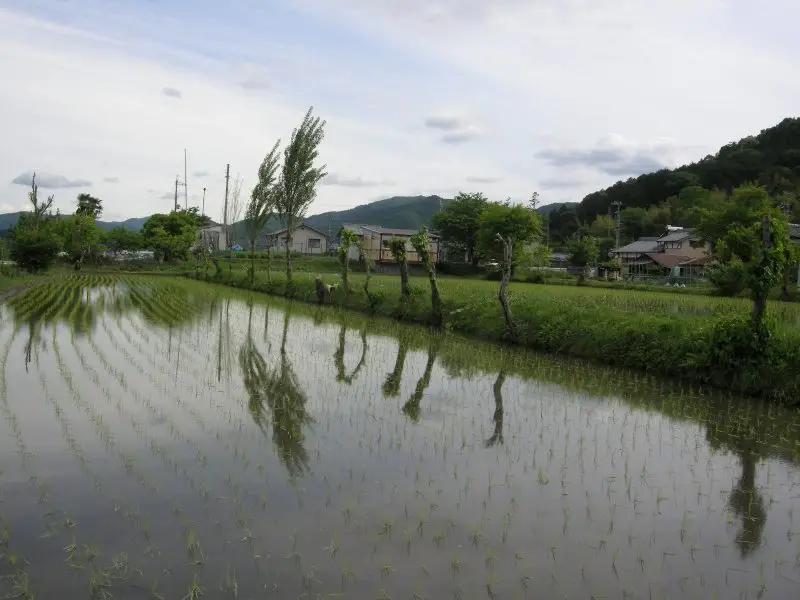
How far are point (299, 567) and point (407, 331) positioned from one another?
41.2 feet

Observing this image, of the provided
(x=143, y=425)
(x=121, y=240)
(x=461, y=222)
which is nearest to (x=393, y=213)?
(x=121, y=240)

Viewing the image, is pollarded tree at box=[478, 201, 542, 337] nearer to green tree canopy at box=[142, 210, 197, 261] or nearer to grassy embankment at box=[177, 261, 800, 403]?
green tree canopy at box=[142, 210, 197, 261]

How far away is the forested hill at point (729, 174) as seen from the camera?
61656 millimetres

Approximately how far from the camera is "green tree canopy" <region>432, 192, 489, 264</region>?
5053 centimetres

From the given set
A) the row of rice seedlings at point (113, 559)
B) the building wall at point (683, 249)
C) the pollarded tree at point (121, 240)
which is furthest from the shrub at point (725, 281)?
the pollarded tree at point (121, 240)

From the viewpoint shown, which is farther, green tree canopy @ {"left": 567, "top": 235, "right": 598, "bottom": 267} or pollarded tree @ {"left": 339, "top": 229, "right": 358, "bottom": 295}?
green tree canopy @ {"left": 567, "top": 235, "right": 598, "bottom": 267}

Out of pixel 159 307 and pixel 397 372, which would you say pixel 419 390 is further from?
pixel 159 307

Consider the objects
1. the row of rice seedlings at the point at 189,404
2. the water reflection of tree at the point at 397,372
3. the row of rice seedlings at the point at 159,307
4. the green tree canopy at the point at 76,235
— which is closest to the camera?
the row of rice seedlings at the point at 189,404

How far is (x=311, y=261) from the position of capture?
48.8 meters

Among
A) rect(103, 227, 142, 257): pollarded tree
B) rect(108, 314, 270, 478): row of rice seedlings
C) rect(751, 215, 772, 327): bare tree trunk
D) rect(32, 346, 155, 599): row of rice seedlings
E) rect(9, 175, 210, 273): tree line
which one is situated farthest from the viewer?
rect(103, 227, 142, 257): pollarded tree

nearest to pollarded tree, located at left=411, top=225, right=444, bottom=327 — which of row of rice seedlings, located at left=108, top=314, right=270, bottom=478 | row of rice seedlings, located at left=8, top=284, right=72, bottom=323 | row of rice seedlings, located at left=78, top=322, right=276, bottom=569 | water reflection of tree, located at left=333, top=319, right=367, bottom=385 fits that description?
water reflection of tree, located at left=333, top=319, right=367, bottom=385

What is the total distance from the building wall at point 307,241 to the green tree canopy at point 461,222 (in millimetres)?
14911

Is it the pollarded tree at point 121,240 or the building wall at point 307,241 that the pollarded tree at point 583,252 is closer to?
the building wall at point 307,241

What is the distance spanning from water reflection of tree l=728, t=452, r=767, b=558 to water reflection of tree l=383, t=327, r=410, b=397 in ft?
13.9
